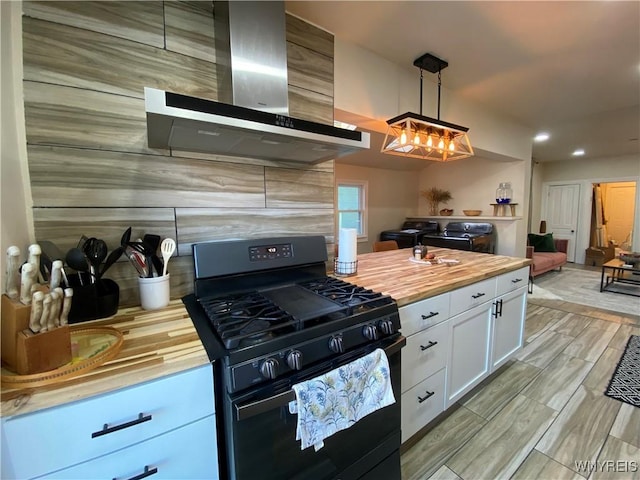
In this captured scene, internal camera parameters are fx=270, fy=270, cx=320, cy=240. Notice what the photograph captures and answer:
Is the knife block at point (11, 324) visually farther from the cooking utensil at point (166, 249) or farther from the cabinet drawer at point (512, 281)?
the cabinet drawer at point (512, 281)

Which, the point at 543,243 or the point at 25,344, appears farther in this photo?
the point at 543,243

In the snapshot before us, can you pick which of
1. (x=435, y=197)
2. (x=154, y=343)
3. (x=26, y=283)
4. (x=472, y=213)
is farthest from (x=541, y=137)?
(x=26, y=283)

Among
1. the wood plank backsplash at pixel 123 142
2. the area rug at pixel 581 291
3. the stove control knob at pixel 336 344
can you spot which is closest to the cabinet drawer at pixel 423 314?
the stove control knob at pixel 336 344

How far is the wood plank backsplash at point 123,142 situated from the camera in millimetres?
1048

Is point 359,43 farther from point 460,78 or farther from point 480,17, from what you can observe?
point 460,78

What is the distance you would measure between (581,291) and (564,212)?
3554mm

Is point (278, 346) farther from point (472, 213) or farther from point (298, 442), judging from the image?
point (472, 213)

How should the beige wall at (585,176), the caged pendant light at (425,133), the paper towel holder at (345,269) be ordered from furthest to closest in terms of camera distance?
the beige wall at (585,176), the caged pendant light at (425,133), the paper towel holder at (345,269)

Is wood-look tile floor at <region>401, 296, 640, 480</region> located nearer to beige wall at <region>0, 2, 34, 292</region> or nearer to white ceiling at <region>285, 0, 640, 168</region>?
beige wall at <region>0, 2, 34, 292</region>

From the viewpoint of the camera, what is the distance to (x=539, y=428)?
171 cm

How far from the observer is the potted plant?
5.86m

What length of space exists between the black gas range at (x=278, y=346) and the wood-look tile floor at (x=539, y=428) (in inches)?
22.7

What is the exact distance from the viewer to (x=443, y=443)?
5.30ft

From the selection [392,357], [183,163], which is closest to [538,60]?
[392,357]
